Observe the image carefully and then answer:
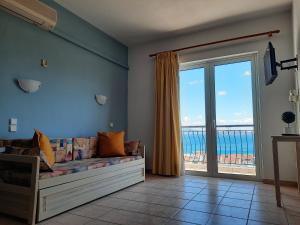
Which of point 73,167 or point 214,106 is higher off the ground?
point 214,106

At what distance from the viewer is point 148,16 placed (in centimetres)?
359

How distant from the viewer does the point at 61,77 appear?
3.23m

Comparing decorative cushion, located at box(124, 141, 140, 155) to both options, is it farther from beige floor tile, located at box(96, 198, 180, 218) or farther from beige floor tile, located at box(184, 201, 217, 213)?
beige floor tile, located at box(184, 201, 217, 213)

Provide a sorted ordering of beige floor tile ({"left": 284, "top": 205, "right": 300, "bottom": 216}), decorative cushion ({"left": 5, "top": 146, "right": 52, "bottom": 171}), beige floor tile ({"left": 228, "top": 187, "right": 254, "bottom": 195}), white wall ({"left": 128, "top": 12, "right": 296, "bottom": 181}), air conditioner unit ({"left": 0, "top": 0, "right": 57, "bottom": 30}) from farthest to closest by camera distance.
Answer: white wall ({"left": 128, "top": 12, "right": 296, "bottom": 181}) → beige floor tile ({"left": 228, "top": 187, "right": 254, "bottom": 195}) → air conditioner unit ({"left": 0, "top": 0, "right": 57, "bottom": 30}) → beige floor tile ({"left": 284, "top": 205, "right": 300, "bottom": 216}) → decorative cushion ({"left": 5, "top": 146, "right": 52, "bottom": 171})

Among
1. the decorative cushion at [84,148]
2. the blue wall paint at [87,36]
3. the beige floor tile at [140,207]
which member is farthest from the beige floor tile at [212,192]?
the blue wall paint at [87,36]

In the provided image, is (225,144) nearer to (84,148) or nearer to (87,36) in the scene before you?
(84,148)

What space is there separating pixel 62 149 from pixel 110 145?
0.77 meters

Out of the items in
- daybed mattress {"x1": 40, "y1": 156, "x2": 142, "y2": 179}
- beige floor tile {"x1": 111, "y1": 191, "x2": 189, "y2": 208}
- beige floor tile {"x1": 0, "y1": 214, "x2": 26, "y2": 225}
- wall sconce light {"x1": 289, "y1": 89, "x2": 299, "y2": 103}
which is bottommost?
beige floor tile {"x1": 111, "y1": 191, "x2": 189, "y2": 208}

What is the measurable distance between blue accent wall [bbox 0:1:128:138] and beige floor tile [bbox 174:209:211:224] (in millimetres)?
2046

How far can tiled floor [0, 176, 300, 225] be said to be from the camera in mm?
1976

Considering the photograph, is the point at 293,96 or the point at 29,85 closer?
the point at 29,85

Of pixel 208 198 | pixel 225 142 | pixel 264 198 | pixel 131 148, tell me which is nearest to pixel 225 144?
pixel 225 142

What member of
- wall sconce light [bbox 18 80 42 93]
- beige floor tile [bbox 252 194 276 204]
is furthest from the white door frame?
wall sconce light [bbox 18 80 42 93]

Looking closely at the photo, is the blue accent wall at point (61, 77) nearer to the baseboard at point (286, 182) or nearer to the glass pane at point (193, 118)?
the glass pane at point (193, 118)
